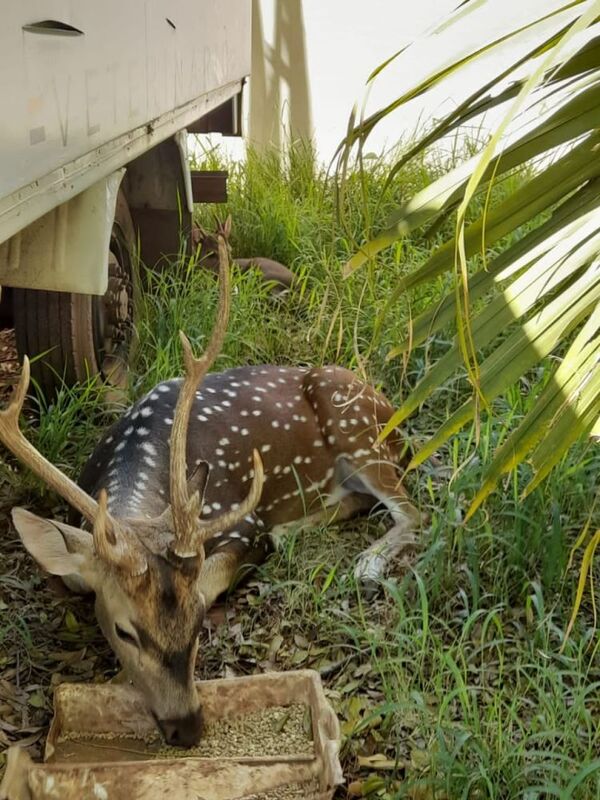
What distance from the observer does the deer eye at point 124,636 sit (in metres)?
2.43

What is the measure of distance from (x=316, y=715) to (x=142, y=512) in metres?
0.85

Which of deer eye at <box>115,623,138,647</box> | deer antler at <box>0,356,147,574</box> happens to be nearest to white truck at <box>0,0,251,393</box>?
deer antler at <box>0,356,147,574</box>

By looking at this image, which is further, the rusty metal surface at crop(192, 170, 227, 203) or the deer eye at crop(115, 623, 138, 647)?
the rusty metal surface at crop(192, 170, 227, 203)

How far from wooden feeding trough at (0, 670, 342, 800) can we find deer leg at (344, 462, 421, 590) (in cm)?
71

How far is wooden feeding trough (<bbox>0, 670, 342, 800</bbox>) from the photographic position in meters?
2.05

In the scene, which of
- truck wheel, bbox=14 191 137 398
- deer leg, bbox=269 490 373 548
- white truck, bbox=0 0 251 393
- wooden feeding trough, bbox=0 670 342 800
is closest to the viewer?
wooden feeding trough, bbox=0 670 342 800

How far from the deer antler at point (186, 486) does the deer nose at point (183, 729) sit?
0.39 metres

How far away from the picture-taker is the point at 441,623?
115 inches

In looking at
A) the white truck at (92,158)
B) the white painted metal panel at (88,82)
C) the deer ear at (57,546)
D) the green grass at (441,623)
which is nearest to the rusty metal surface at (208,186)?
the white truck at (92,158)

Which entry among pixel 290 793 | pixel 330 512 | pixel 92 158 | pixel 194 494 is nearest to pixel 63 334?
pixel 92 158

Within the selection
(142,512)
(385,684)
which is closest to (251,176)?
(142,512)

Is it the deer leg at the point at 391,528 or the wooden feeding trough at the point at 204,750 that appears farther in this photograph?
the deer leg at the point at 391,528

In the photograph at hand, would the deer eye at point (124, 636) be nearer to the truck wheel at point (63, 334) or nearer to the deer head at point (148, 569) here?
the deer head at point (148, 569)

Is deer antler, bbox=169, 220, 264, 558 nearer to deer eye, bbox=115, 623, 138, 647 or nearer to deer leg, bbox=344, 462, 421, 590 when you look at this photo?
deer eye, bbox=115, 623, 138, 647
